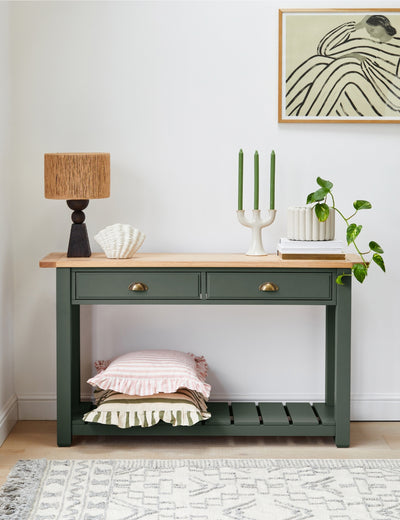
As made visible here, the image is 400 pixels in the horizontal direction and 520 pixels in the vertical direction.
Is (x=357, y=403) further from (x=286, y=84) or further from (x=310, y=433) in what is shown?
(x=286, y=84)

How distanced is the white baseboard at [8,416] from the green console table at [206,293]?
27 cm

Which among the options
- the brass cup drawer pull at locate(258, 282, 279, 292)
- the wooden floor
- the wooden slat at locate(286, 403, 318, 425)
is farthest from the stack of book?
the wooden floor

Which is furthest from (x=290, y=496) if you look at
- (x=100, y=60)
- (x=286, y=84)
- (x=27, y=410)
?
(x=100, y=60)

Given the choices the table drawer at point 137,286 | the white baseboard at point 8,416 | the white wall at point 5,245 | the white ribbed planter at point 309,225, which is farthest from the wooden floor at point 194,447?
the white ribbed planter at point 309,225

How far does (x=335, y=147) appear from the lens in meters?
3.26

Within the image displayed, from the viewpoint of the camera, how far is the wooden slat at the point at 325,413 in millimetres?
3013

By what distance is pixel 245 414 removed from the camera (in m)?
3.10

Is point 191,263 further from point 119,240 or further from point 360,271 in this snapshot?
point 360,271

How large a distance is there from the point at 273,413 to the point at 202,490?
674mm

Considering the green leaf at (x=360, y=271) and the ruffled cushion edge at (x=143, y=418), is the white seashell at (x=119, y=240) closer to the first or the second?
the ruffled cushion edge at (x=143, y=418)

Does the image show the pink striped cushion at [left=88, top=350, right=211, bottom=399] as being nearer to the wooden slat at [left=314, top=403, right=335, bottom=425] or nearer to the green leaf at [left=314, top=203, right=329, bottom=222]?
the wooden slat at [left=314, top=403, right=335, bottom=425]

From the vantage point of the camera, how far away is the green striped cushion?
292 cm

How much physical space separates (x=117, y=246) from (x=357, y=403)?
4.48 feet

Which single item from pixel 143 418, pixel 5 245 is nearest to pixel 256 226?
pixel 143 418
